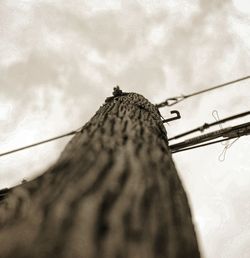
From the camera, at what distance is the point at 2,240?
1.15 m

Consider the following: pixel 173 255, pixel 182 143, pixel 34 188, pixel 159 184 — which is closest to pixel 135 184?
pixel 159 184

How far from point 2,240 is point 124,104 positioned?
1772mm

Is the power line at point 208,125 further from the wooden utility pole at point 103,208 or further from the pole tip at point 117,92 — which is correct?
the wooden utility pole at point 103,208

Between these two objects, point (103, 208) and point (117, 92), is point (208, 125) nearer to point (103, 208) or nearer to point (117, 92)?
point (117, 92)

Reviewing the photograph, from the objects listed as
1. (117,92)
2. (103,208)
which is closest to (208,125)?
(117,92)

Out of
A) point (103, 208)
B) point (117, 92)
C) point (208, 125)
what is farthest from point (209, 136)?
point (103, 208)

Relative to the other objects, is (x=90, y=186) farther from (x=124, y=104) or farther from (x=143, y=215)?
(x=124, y=104)

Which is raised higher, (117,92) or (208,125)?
(117,92)

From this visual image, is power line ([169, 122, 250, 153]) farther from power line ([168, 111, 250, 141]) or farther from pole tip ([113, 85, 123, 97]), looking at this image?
pole tip ([113, 85, 123, 97])

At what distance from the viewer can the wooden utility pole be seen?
3.52ft

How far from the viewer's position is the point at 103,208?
1.21 metres

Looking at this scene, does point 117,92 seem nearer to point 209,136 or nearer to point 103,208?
point 209,136

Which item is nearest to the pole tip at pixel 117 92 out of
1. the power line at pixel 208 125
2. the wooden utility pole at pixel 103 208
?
the power line at pixel 208 125

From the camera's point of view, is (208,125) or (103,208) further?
(208,125)
